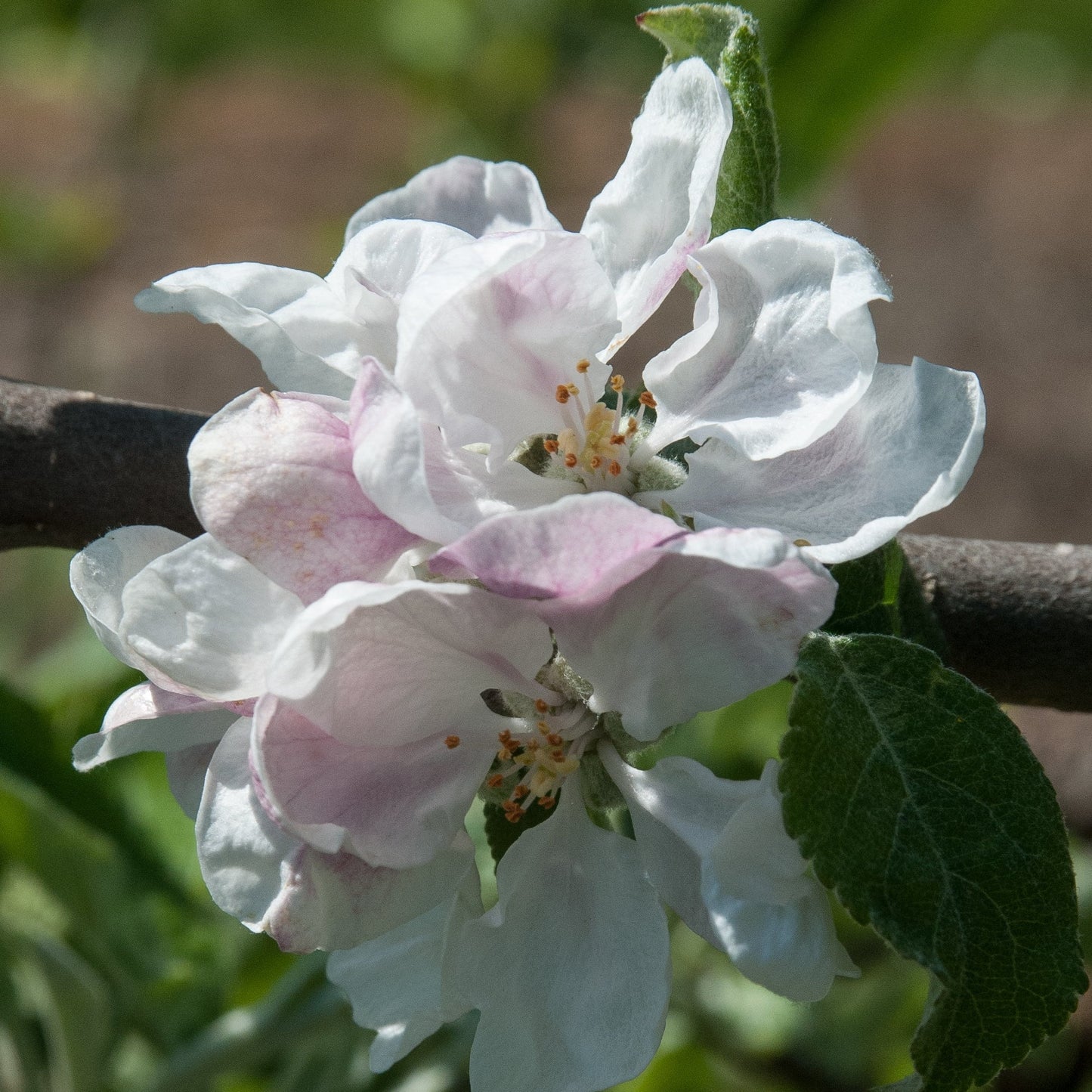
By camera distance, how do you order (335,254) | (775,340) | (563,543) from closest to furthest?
1. (563,543)
2. (775,340)
3. (335,254)

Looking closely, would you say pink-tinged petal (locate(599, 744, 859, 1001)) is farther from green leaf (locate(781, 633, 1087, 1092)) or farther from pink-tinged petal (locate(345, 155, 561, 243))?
pink-tinged petal (locate(345, 155, 561, 243))

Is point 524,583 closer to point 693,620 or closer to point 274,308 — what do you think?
point 693,620

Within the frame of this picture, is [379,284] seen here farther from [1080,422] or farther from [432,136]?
[1080,422]

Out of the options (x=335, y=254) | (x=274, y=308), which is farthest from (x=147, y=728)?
(x=335, y=254)

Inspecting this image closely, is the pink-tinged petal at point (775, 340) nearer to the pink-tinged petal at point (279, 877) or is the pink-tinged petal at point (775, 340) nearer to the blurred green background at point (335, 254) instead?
the pink-tinged petal at point (279, 877)

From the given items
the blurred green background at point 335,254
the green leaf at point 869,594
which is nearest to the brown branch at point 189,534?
the green leaf at point 869,594

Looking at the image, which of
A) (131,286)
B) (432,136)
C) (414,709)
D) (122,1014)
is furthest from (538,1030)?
(131,286)
